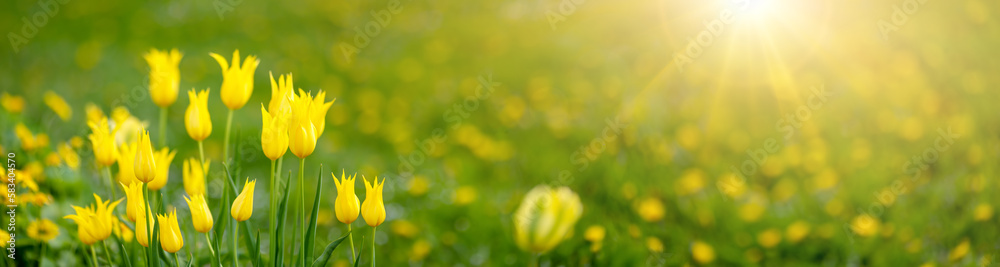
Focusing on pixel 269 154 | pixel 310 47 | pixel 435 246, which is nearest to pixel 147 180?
pixel 269 154

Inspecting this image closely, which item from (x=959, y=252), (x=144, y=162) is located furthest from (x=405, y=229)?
(x=959, y=252)

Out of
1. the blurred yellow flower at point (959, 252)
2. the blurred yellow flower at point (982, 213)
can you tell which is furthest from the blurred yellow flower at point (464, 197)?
the blurred yellow flower at point (982, 213)

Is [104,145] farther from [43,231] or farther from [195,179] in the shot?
[43,231]

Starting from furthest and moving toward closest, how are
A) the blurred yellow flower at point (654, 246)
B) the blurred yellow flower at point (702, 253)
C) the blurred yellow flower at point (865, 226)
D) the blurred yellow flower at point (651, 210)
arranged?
1. the blurred yellow flower at point (651, 210)
2. the blurred yellow flower at point (865, 226)
3. the blurred yellow flower at point (702, 253)
4. the blurred yellow flower at point (654, 246)

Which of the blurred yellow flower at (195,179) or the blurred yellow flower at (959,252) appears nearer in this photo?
the blurred yellow flower at (195,179)

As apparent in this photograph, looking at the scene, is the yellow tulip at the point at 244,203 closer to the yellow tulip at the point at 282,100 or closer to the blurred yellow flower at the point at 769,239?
the yellow tulip at the point at 282,100

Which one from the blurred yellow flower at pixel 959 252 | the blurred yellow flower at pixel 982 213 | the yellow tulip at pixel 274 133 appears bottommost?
the blurred yellow flower at pixel 982 213
